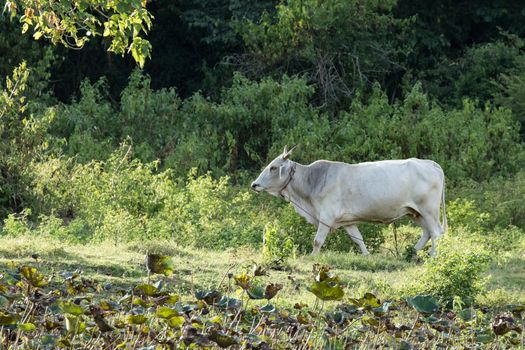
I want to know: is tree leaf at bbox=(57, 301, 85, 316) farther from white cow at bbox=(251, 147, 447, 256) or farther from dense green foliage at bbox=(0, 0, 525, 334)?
white cow at bbox=(251, 147, 447, 256)

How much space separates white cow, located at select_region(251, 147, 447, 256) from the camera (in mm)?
11477

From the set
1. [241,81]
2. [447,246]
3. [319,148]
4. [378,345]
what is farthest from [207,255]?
[241,81]

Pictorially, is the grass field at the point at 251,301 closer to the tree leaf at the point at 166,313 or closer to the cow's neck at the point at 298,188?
the tree leaf at the point at 166,313

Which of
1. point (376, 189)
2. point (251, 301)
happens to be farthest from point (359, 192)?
point (251, 301)

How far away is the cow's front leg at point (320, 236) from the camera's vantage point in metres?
11.3

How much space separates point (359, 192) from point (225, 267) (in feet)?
8.11

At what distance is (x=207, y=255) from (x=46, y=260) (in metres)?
1.69

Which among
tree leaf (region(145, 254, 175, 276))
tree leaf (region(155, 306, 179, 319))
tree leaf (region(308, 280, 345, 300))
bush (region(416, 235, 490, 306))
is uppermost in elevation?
tree leaf (region(155, 306, 179, 319))

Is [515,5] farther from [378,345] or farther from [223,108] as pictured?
[378,345]

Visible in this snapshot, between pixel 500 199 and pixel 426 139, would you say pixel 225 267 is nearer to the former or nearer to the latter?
pixel 500 199

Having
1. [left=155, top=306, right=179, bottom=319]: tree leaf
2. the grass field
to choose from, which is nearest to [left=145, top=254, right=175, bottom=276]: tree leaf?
the grass field

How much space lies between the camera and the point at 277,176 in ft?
38.5

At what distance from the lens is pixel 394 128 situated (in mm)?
17031

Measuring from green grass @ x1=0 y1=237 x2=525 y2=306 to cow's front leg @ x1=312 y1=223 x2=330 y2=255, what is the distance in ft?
1.09
